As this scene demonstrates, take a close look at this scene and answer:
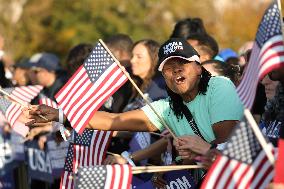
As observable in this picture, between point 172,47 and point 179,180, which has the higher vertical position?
point 172,47

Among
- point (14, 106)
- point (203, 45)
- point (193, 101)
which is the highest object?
point (203, 45)

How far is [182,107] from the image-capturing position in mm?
8453

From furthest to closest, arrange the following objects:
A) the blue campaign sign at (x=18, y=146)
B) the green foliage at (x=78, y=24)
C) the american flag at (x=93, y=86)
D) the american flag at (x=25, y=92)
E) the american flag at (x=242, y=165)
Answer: the green foliage at (x=78, y=24)
the blue campaign sign at (x=18, y=146)
the american flag at (x=25, y=92)
the american flag at (x=93, y=86)
the american flag at (x=242, y=165)

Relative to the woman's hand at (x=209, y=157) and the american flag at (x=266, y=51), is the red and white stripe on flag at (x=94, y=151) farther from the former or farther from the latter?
the american flag at (x=266, y=51)

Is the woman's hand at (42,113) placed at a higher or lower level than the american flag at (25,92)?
lower

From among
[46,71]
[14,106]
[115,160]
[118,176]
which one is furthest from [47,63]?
[118,176]

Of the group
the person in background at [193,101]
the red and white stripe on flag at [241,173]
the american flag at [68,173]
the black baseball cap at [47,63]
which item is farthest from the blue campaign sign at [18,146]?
the red and white stripe on flag at [241,173]

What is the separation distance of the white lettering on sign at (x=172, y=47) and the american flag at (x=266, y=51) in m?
1.16

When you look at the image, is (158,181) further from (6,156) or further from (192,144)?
(6,156)

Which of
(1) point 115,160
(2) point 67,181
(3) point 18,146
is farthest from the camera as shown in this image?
(3) point 18,146

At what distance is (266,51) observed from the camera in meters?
6.87

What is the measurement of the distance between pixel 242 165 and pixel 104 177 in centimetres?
127

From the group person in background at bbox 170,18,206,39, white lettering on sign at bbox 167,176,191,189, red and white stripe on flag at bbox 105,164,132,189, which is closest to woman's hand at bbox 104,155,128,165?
white lettering on sign at bbox 167,176,191,189

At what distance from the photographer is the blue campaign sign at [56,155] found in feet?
44.1
